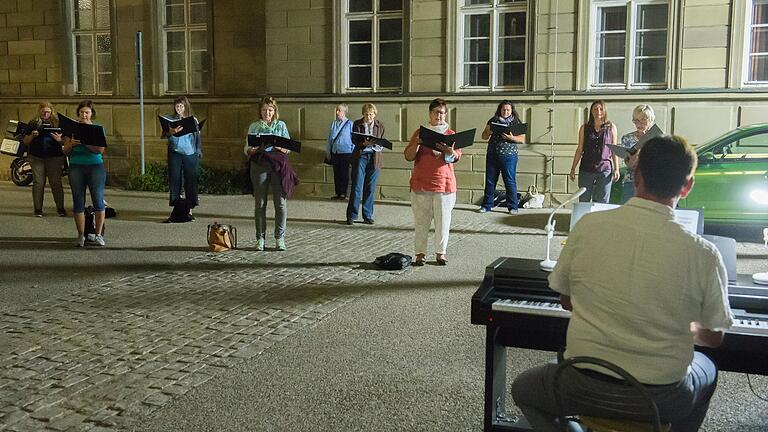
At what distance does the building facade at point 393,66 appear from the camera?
46.4ft

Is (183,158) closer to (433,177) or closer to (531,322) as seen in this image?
(433,177)

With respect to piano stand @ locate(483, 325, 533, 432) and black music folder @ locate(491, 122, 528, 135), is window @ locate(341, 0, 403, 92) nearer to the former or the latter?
black music folder @ locate(491, 122, 528, 135)

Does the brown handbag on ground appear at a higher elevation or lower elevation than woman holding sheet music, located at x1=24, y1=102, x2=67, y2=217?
lower

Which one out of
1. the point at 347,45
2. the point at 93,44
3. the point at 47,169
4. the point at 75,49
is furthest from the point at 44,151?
the point at 75,49

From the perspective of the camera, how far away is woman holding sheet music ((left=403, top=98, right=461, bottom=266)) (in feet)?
29.4

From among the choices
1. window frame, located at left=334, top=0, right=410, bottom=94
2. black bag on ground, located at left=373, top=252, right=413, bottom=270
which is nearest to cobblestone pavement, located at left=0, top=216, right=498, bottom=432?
black bag on ground, located at left=373, top=252, right=413, bottom=270

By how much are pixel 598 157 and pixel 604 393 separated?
28.8ft

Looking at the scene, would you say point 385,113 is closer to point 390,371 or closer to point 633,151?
point 633,151

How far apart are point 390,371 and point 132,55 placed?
16.1 meters

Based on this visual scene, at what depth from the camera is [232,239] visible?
10422 millimetres

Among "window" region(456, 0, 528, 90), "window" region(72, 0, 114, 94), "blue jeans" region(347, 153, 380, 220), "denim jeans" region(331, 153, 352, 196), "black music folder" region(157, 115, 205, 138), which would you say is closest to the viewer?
"black music folder" region(157, 115, 205, 138)

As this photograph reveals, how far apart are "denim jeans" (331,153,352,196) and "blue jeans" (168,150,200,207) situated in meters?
3.70

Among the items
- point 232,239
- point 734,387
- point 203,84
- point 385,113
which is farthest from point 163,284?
point 203,84

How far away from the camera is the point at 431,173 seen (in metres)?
8.97
